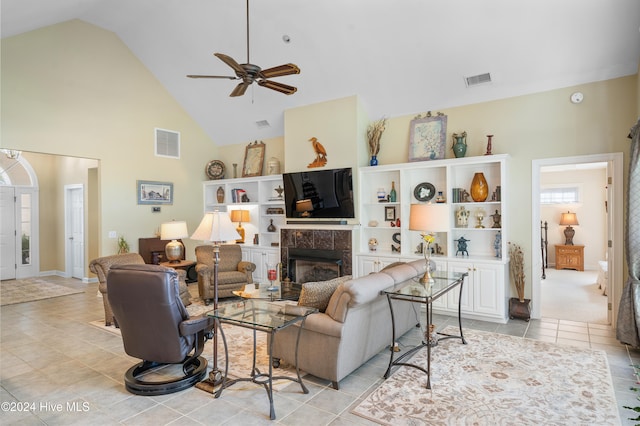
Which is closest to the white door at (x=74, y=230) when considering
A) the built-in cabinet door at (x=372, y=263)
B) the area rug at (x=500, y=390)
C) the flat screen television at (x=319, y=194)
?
the flat screen television at (x=319, y=194)

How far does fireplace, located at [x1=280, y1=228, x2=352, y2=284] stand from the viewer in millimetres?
6301

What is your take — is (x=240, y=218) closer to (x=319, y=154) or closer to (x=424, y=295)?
(x=319, y=154)

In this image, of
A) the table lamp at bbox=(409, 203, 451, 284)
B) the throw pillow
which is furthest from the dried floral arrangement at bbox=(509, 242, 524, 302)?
the throw pillow

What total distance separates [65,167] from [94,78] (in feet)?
11.3

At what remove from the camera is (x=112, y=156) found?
7223mm

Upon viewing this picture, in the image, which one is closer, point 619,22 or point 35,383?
point 35,383

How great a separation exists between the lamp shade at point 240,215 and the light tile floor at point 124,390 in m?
3.57

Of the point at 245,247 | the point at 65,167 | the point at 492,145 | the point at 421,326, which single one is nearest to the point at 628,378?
the point at 421,326

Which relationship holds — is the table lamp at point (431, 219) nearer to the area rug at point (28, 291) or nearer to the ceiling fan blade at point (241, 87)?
the ceiling fan blade at point (241, 87)

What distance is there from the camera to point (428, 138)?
6.05m

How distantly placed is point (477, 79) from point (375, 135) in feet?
5.89

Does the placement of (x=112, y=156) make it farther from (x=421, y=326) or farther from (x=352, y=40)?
(x=421, y=326)

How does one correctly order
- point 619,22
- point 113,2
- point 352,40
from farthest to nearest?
point 113,2, point 352,40, point 619,22

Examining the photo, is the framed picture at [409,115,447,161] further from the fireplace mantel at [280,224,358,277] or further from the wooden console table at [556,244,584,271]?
the wooden console table at [556,244,584,271]
